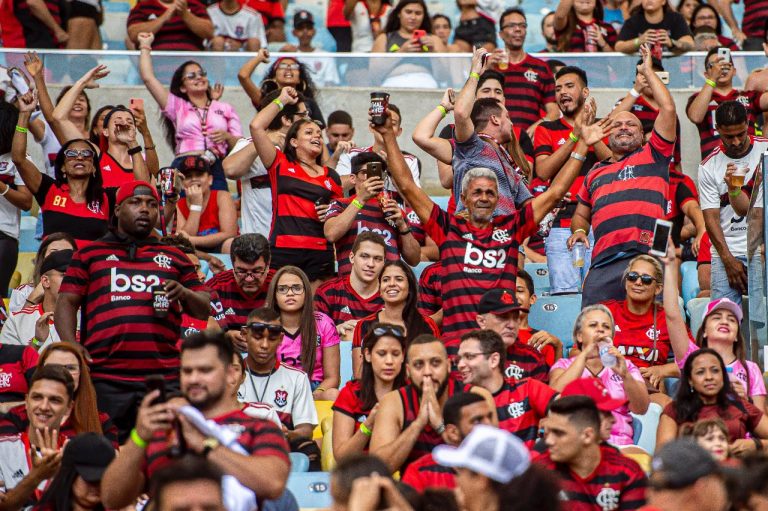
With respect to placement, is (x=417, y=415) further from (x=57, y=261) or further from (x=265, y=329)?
(x=57, y=261)

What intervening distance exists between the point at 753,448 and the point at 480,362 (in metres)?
1.39

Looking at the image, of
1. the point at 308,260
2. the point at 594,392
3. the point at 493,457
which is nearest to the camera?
the point at 493,457

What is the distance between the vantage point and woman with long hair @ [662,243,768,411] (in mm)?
7609

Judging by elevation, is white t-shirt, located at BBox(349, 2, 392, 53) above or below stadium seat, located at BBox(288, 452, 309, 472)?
above

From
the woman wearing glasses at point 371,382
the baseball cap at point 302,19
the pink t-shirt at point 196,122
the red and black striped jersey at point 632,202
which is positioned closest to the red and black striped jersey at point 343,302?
the red and black striped jersey at point 632,202

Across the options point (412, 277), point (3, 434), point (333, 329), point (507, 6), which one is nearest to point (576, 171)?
point (412, 277)

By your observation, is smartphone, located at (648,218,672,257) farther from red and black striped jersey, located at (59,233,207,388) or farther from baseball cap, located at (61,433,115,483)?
baseball cap, located at (61,433,115,483)

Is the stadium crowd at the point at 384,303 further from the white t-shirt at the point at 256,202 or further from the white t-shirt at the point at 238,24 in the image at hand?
the white t-shirt at the point at 238,24

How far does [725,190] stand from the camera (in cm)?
962

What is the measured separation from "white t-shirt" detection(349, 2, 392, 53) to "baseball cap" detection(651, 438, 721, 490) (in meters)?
9.28

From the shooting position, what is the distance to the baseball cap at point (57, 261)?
8.63 m

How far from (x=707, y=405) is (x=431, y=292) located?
2.16 metres

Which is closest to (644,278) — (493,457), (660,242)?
(660,242)

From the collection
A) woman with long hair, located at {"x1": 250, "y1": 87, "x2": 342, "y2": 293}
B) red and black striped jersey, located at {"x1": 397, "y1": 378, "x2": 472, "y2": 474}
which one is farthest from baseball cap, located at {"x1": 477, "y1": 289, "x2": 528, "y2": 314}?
woman with long hair, located at {"x1": 250, "y1": 87, "x2": 342, "y2": 293}
